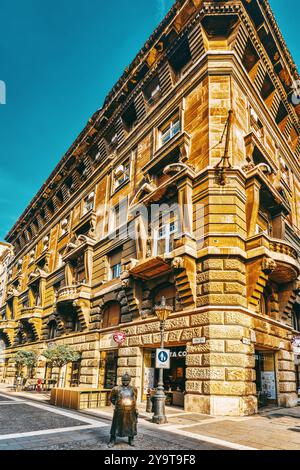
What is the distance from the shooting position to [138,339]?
16641 millimetres

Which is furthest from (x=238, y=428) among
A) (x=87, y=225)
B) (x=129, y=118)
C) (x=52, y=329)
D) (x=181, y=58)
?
(x=52, y=329)

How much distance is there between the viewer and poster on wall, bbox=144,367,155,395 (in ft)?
52.9

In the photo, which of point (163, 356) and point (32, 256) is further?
point (32, 256)

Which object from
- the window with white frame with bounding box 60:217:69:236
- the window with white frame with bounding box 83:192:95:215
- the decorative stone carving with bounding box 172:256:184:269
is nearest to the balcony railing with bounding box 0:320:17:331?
the window with white frame with bounding box 60:217:69:236

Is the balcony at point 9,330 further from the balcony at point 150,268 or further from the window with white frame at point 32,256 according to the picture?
the balcony at point 150,268

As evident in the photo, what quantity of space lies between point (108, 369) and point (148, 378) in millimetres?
3838

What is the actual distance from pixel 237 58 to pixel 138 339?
49.6 feet

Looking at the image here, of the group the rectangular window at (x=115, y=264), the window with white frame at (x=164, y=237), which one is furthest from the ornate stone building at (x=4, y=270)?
the window with white frame at (x=164, y=237)

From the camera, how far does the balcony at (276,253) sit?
45.7ft

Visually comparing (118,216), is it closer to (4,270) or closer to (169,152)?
(169,152)

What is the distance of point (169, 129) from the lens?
1978cm

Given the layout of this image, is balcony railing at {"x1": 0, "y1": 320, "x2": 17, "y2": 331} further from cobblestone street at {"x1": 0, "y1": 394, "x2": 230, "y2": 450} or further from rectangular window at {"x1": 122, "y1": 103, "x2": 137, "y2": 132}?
cobblestone street at {"x1": 0, "y1": 394, "x2": 230, "y2": 450}

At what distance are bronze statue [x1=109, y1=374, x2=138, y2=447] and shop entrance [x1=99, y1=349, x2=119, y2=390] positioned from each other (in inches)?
449
